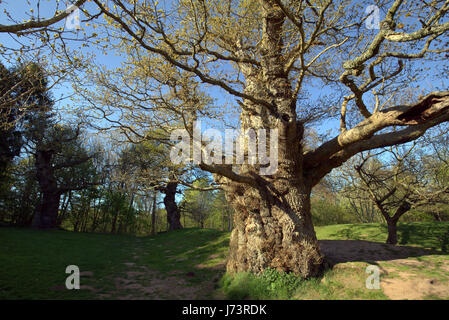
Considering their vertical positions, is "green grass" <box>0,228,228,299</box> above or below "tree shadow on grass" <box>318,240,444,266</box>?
below

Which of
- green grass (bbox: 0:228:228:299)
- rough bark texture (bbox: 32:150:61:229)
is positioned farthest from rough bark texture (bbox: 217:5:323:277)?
rough bark texture (bbox: 32:150:61:229)

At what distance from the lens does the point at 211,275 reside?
823 centimetres

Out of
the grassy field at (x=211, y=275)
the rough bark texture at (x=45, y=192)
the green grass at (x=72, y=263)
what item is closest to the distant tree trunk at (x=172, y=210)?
the green grass at (x=72, y=263)

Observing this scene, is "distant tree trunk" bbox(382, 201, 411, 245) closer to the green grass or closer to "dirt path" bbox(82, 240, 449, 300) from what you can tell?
"dirt path" bbox(82, 240, 449, 300)

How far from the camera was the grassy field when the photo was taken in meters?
5.11

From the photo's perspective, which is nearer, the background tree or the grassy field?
the grassy field

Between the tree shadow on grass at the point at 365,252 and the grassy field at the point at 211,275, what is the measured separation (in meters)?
0.02

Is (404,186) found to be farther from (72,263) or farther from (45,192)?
(45,192)

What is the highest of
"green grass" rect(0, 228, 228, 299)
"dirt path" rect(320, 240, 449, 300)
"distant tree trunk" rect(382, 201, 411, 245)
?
"distant tree trunk" rect(382, 201, 411, 245)

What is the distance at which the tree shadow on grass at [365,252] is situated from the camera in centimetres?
656

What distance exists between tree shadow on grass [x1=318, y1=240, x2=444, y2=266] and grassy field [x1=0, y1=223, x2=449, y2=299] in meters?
0.02

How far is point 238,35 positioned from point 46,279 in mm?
9895

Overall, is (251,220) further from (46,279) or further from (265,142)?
(46,279)

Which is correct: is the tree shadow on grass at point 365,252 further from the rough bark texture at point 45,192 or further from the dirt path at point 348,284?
the rough bark texture at point 45,192
